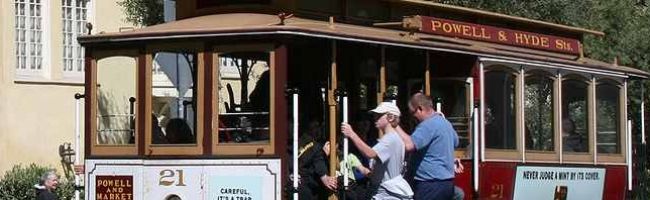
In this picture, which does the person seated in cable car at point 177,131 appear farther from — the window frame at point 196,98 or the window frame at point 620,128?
the window frame at point 620,128

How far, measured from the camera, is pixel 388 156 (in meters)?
11.6

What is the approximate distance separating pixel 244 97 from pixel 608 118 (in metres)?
5.76

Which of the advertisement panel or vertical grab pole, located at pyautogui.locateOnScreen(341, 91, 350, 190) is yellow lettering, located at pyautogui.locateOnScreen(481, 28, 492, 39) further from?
vertical grab pole, located at pyautogui.locateOnScreen(341, 91, 350, 190)

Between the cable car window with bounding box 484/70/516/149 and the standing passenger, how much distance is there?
2670 mm

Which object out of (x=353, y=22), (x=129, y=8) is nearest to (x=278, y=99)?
(x=353, y=22)

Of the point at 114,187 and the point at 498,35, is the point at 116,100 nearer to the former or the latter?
the point at 114,187

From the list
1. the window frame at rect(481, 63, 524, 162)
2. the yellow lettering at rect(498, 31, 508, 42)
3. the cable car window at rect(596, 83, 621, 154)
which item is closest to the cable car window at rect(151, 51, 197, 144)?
the window frame at rect(481, 63, 524, 162)

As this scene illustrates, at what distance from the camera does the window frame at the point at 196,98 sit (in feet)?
41.3

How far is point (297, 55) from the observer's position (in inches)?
517

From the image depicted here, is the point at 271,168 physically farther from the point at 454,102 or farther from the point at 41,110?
the point at 41,110

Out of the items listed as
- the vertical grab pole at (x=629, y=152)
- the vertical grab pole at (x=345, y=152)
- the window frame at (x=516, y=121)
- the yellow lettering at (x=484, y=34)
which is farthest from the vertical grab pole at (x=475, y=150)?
the vertical grab pole at (x=629, y=152)

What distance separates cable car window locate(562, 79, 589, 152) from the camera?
1554cm

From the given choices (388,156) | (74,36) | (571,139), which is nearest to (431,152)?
(388,156)

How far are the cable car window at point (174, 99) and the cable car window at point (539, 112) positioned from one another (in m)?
3.86
